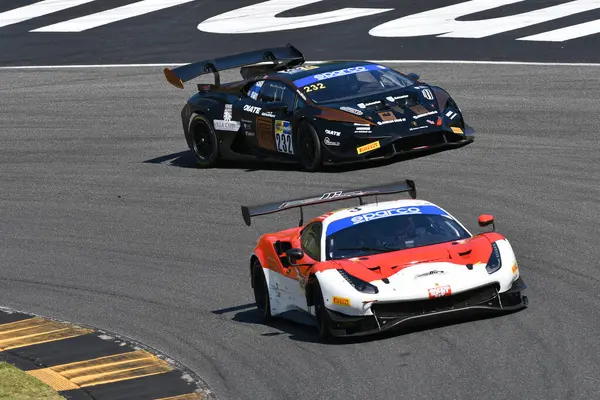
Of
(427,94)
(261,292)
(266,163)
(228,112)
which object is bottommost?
(266,163)

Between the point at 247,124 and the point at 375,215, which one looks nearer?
the point at 375,215

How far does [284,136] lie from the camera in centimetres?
1936

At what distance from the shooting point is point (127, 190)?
19562mm

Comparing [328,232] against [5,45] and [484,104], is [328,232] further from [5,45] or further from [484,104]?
[5,45]

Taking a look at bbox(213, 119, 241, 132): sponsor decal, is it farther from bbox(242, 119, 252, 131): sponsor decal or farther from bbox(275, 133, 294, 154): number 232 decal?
bbox(275, 133, 294, 154): number 232 decal

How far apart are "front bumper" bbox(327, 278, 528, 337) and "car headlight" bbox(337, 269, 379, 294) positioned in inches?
5.3

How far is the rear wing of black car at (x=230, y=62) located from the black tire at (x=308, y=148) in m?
1.82

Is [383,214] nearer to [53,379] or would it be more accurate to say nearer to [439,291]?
[439,291]

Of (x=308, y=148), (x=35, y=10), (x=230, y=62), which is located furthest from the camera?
(x=35, y=10)

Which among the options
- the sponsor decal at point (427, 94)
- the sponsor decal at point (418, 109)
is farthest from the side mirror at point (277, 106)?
the sponsor decal at point (427, 94)

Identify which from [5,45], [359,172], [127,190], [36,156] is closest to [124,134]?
[36,156]

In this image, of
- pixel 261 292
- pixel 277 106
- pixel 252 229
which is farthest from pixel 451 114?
pixel 261 292

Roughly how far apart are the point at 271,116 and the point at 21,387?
9.69 metres

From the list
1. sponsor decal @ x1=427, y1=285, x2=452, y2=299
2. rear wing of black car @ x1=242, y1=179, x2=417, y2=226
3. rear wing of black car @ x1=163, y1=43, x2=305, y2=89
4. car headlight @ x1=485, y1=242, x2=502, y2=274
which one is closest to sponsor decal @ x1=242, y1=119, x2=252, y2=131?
rear wing of black car @ x1=163, y1=43, x2=305, y2=89
